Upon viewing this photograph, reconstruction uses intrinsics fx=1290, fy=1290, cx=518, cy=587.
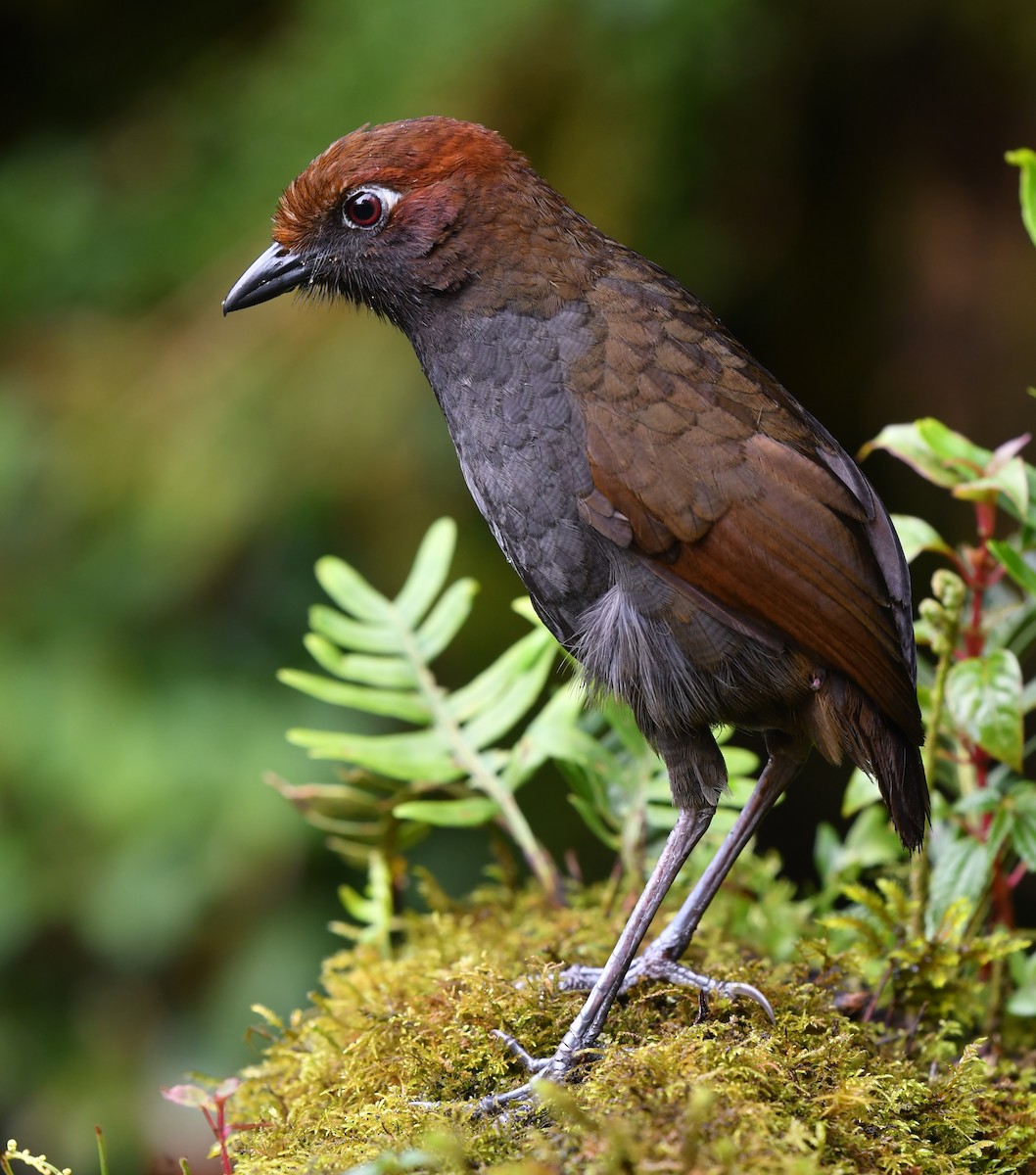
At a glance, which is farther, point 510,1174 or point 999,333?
point 999,333

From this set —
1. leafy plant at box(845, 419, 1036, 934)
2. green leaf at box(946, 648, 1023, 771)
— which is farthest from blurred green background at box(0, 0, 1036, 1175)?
green leaf at box(946, 648, 1023, 771)

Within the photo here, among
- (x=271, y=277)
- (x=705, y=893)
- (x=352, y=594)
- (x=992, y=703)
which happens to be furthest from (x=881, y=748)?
(x=271, y=277)

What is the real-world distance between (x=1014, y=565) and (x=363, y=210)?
1457 mm

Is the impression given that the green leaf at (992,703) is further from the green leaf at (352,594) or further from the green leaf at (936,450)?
the green leaf at (352,594)

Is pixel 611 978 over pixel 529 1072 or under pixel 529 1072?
over

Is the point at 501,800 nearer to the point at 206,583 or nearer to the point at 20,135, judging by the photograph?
the point at 206,583

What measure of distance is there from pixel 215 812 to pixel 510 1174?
9.90ft

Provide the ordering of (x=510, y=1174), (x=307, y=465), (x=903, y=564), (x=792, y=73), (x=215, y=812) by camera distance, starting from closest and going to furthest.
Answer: (x=510, y=1174) → (x=903, y=564) → (x=215, y=812) → (x=307, y=465) → (x=792, y=73)

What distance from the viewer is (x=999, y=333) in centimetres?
511

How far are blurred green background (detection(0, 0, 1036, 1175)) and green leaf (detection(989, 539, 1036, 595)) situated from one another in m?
2.59

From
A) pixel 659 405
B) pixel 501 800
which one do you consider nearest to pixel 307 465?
pixel 501 800

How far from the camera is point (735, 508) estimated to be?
2254mm

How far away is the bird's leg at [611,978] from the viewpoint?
82.3 inches

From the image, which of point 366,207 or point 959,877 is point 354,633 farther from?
point 959,877
